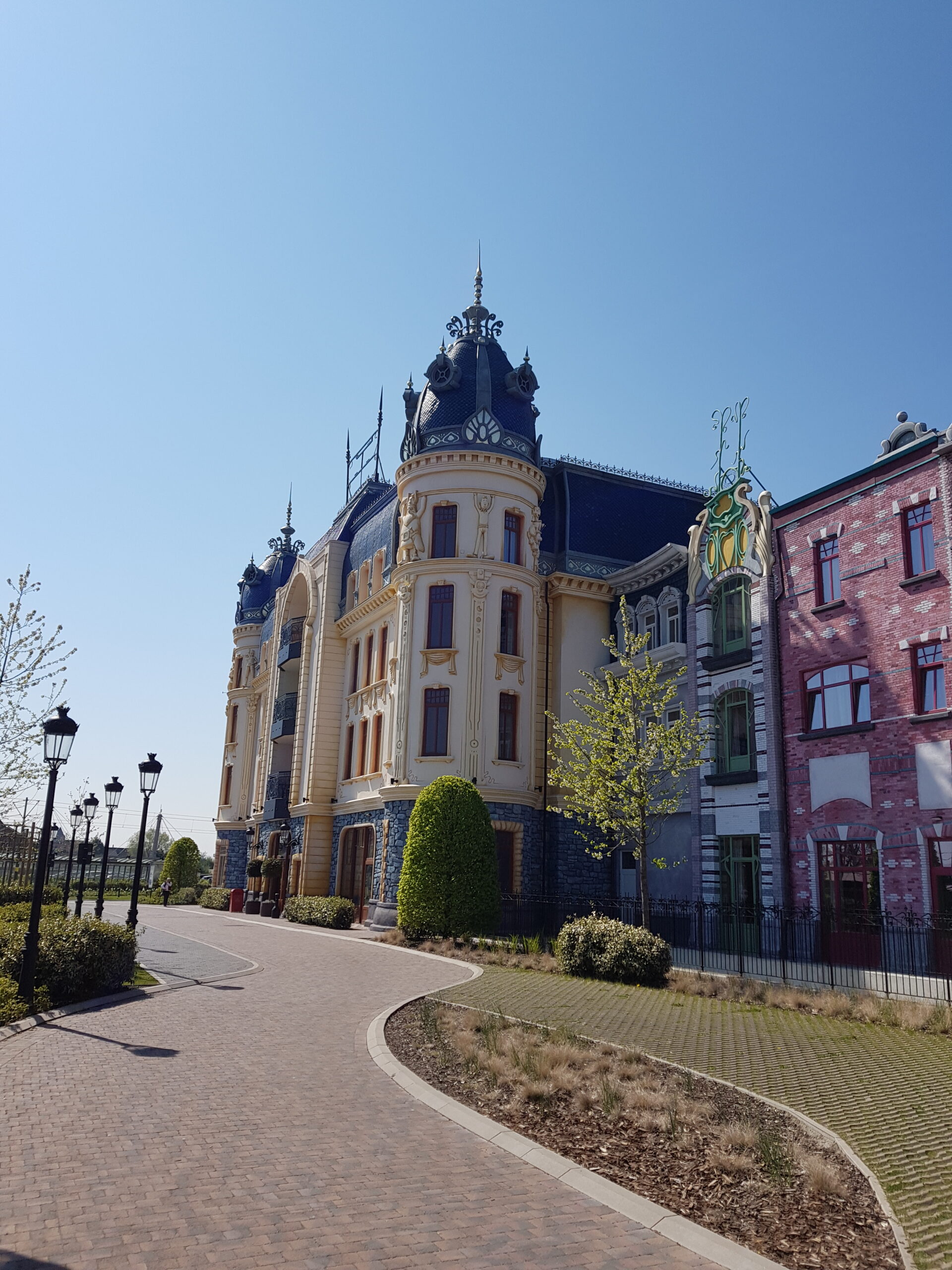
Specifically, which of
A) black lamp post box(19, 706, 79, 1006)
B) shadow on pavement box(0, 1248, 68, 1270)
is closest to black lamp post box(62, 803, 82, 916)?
black lamp post box(19, 706, 79, 1006)

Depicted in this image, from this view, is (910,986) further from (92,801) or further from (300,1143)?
(92,801)

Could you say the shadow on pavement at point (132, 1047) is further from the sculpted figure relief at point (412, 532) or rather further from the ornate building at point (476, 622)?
the sculpted figure relief at point (412, 532)

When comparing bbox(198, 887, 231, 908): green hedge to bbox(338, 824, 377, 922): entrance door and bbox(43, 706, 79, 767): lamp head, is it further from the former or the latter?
bbox(43, 706, 79, 767): lamp head

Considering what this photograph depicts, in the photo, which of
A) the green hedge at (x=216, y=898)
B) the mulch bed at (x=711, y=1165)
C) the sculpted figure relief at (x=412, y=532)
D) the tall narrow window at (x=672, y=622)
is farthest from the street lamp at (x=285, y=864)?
the mulch bed at (x=711, y=1165)

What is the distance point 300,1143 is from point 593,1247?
285cm

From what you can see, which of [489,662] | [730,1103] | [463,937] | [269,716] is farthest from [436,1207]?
[269,716]

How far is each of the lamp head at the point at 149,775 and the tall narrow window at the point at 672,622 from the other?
1585 centimetres

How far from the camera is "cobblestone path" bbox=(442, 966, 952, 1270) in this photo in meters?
7.25

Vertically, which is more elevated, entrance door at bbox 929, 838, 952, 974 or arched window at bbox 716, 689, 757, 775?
arched window at bbox 716, 689, 757, 775

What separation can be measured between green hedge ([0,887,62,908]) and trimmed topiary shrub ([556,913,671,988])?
1515 centimetres

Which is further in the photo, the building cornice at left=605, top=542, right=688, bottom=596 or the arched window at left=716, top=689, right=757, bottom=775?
the building cornice at left=605, top=542, right=688, bottom=596

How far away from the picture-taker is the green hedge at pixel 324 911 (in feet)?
110

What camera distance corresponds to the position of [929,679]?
21.6 m

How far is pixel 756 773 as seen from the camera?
83.9ft
